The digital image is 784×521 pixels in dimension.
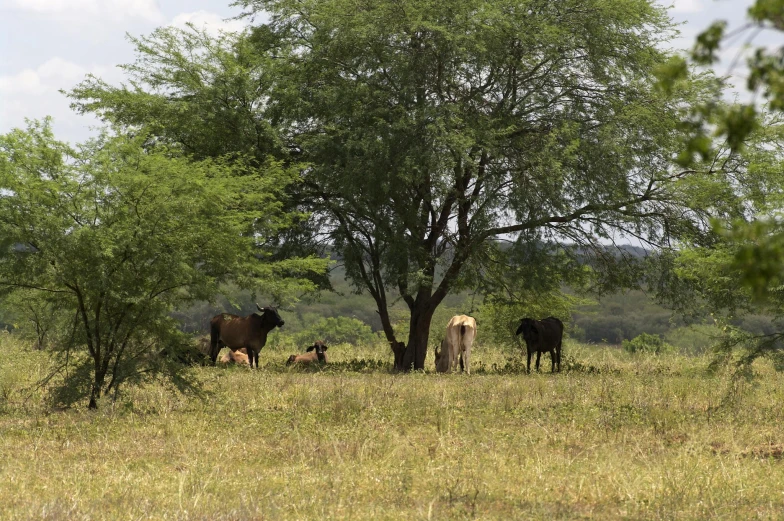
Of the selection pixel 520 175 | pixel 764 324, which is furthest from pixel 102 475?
pixel 764 324

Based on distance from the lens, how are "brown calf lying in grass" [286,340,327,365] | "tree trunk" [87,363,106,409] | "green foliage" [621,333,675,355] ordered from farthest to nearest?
1. "green foliage" [621,333,675,355]
2. "brown calf lying in grass" [286,340,327,365]
3. "tree trunk" [87,363,106,409]

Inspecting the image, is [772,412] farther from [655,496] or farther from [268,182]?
[268,182]

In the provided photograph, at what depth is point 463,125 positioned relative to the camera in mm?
20234

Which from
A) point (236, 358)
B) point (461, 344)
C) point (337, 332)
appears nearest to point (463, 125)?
point (461, 344)

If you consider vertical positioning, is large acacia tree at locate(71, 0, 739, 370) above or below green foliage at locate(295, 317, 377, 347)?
above

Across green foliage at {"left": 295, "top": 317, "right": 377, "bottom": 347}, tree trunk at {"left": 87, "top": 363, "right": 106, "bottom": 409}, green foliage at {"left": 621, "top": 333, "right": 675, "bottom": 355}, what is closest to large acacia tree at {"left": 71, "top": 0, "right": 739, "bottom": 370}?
tree trunk at {"left": 87, "top": 363, "right": 106, "bottom": 409}

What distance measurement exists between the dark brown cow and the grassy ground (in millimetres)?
7594

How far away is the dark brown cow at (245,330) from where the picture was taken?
23.6 meters

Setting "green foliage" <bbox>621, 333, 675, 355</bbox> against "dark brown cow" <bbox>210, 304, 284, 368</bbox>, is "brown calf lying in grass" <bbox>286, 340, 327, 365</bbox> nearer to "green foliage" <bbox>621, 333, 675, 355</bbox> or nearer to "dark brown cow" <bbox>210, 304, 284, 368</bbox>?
"dark brown cow" <bbox>210, 304, 284, 368</bbox>

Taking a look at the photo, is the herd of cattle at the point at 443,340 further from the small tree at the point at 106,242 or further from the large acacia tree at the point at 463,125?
the small tree at the point at 106,242

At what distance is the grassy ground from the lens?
25.0 ft

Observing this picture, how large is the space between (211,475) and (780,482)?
5151 millimetres

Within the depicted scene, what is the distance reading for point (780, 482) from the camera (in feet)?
27.9

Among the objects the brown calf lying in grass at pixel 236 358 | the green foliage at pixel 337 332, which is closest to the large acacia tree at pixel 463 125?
the brown calf lying in grass at pixel 236 358
